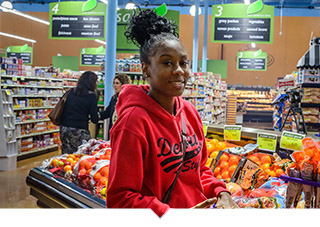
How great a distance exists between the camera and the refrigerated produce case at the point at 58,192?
2082 millimetres

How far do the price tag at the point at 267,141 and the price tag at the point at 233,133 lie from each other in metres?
0.26

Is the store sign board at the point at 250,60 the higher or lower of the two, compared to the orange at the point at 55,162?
higher

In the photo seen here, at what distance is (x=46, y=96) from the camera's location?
30.9ft

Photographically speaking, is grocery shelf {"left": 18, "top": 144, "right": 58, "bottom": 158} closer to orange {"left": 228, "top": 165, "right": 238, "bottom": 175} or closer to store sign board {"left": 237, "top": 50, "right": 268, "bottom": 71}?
orange {"left": 228, "top": 165, "right": 238, "bottom": 175}

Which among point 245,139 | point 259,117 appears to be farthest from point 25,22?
point 245,139

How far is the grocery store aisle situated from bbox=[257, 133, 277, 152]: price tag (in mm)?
3222

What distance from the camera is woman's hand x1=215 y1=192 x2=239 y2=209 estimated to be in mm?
1281

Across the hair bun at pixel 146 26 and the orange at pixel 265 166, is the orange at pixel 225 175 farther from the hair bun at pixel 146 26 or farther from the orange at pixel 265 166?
the hair bun at pixel 146 26

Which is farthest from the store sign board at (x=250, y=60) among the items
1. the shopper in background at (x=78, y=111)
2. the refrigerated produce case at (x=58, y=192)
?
the refrigerated produce case at (x=58, y=192)

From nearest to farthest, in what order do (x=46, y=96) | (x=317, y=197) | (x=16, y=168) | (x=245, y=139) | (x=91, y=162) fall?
(x=317, y=197), (x=91, y=162), (x=245, y=139), (x=16, y=168), (x=46, y=96)

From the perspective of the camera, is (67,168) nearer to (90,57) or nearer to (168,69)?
(168,69)

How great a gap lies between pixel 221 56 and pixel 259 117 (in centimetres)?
483
